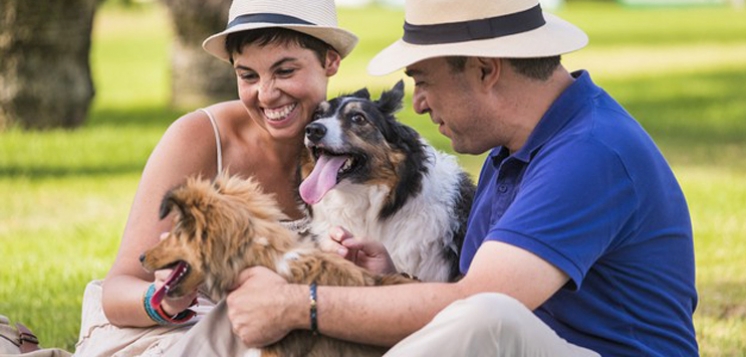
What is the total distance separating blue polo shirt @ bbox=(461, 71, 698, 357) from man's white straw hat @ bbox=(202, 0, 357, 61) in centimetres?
128

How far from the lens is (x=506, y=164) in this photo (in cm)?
403

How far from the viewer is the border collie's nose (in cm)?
511

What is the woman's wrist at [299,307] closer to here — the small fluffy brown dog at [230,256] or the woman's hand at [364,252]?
the small fluffy brown dog at [230,256]

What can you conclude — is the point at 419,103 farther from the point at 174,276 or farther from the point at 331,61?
the point at 331,61

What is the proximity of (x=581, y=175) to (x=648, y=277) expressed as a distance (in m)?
0.45

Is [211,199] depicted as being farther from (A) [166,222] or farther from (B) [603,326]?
(B) [603,326]

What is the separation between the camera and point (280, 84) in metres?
4.98

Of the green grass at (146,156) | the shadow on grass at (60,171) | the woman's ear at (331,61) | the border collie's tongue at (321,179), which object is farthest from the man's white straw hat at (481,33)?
the shadow on grass at (60,171)

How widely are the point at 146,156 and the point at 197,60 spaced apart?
14.3 ft

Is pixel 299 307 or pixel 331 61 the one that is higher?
pixel 331 61

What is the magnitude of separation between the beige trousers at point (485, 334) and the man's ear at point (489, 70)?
2.39 feet

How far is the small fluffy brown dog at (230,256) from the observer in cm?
390

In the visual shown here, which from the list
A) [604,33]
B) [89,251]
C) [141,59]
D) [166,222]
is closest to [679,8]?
[604,33]

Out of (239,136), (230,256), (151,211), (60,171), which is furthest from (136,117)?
(230,256)
